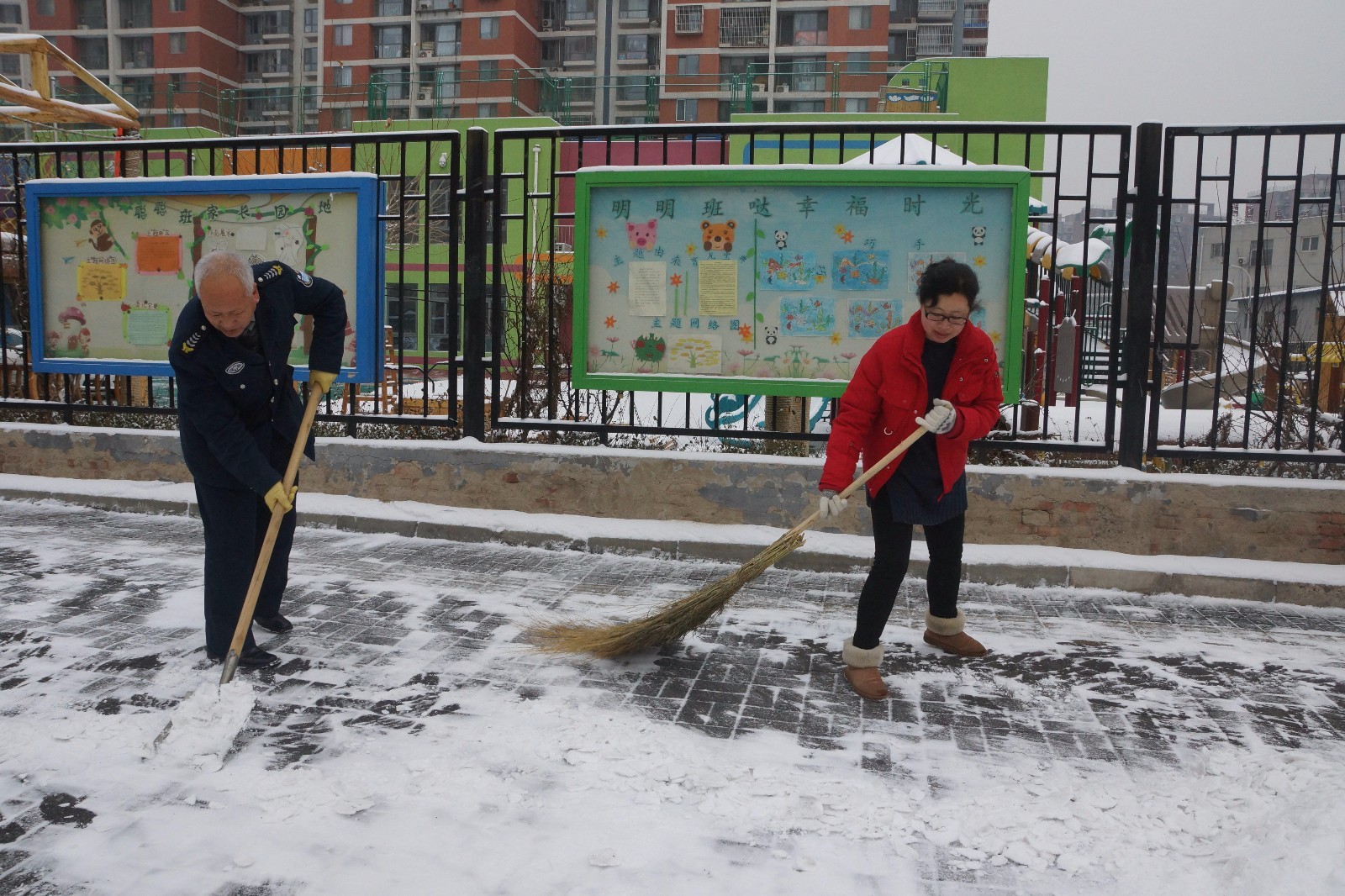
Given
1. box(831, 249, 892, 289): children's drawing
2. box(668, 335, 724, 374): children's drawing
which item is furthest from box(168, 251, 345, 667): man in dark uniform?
box(831, 249, 892, 289): children's drawing

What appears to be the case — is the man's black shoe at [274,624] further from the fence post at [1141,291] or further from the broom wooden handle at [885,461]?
the fence post at [1141,291]

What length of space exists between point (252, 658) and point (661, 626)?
171 cm

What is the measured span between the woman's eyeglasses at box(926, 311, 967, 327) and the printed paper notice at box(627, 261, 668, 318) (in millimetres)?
2832

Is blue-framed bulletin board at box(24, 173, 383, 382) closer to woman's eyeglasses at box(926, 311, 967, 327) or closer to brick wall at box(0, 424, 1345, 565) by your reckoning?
brick wall at box(0, 424, 1345, 565)

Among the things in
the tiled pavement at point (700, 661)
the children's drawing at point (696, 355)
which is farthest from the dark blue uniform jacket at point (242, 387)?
the children's drawing at point (696, 355)

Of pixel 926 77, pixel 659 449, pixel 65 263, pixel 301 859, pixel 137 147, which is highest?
pixel 926 77

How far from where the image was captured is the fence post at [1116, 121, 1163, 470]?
595 cm

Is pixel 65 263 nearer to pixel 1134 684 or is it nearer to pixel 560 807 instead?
pixel 560 807

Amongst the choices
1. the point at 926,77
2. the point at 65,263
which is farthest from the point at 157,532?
the point at 926,77

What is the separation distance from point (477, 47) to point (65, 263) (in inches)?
1775

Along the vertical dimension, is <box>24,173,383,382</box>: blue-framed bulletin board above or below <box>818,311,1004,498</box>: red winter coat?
above

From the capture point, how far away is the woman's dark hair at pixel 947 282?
152 inches

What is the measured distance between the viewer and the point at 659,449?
6.70 m

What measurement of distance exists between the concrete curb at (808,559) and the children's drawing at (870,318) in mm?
1412
